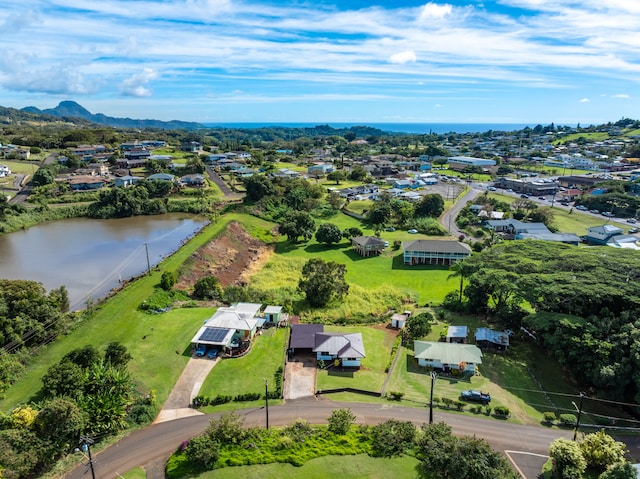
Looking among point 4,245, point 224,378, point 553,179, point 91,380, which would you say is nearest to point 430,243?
point 224,378

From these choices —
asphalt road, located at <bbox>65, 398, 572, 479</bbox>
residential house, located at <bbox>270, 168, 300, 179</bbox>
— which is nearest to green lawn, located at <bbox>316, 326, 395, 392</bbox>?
asphalt road, located at <bbox>65, 398, 572, 479</bbox>

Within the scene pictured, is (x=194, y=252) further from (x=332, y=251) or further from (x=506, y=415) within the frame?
(x=506, y=415)

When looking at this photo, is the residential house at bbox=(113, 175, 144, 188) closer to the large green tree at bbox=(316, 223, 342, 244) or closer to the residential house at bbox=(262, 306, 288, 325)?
the large green tree at bbox=(316, 223, 342, 244)

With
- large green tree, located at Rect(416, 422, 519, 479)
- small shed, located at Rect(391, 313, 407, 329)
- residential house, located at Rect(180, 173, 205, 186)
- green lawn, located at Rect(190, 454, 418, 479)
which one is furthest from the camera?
residential house, located at Rect(180, 173, 205, 186)

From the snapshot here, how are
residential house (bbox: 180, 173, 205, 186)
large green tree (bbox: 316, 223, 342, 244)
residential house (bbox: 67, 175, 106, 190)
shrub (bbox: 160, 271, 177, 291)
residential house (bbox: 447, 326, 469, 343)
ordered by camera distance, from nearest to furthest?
residential house (bbox: 447, 326, 469, 343)
shrub (bbox: 160, 271, 177, 291)
large green tree (bbox: 316, 223, 342, 244)
residential house (bbox: 67, 175, 106, 190)
residential house (bbox: 180, 173, 205, 186)

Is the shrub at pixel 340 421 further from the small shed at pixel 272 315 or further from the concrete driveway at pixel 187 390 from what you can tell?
the small shed at pixel 272 315

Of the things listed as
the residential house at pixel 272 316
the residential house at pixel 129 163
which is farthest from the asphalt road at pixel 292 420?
the residential house at pixel 129 163
